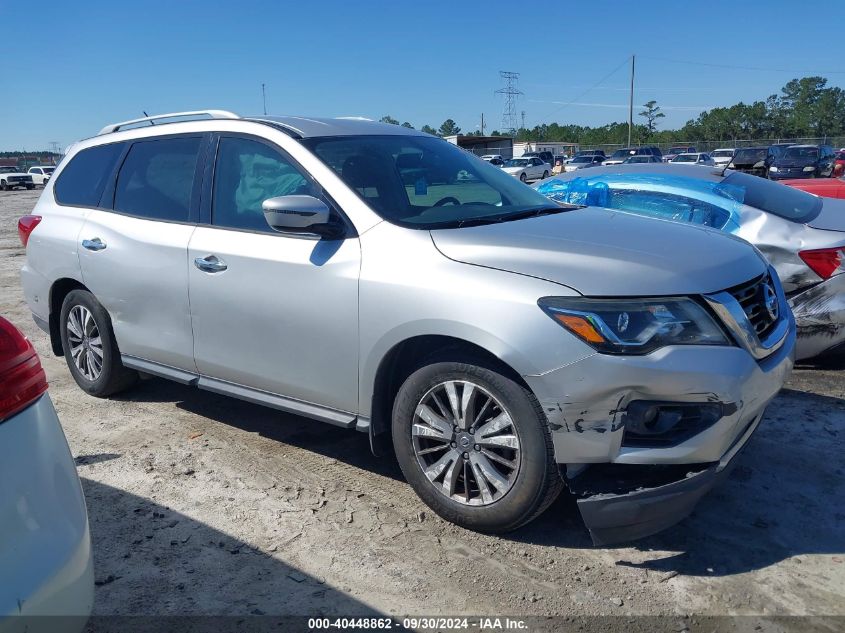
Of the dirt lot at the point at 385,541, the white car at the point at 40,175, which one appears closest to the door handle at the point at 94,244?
the dirt lot at the point at 385,541

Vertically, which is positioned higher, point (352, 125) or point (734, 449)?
point (352, 125)

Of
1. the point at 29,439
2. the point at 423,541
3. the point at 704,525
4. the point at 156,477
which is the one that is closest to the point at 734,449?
the point at 704,525

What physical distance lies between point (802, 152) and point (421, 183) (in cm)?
2412

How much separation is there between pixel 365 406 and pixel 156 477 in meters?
1.32

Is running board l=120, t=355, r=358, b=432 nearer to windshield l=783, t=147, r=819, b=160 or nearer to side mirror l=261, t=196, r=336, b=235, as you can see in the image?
side mirror l=261, t=196, r=336, b=235

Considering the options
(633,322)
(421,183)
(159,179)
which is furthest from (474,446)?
(159,179)

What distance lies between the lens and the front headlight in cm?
279

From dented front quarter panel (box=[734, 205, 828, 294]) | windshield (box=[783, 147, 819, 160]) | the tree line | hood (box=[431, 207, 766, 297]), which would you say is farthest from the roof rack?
the tree line

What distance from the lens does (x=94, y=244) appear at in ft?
15.4

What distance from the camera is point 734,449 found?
3.02 meters

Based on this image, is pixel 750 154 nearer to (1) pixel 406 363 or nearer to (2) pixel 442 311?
(1) pixel 406 363

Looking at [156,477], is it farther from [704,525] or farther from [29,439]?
[704,525]

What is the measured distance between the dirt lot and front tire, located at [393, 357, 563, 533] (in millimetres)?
182

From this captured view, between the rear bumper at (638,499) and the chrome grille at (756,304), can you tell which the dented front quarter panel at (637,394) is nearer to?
the rear bumper at (638,499)
